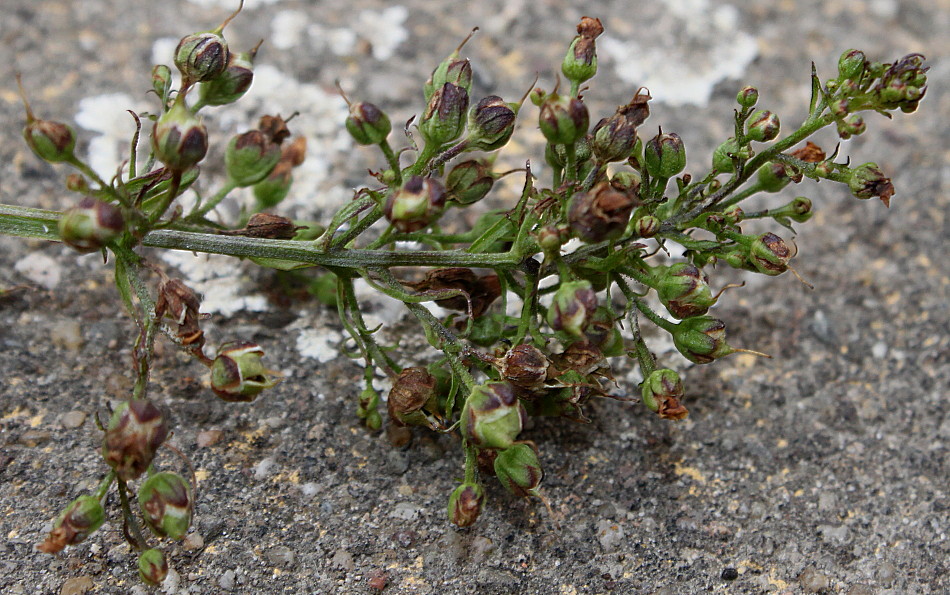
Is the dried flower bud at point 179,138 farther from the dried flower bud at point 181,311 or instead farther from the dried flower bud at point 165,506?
the dried flower bud at point 165,506

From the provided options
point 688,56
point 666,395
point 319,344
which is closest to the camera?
point 666,395

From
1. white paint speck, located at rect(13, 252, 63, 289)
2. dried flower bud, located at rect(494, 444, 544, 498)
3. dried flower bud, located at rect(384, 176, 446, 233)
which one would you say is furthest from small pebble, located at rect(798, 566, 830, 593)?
white paint speck, located at rect(13, 252, 63, 289)

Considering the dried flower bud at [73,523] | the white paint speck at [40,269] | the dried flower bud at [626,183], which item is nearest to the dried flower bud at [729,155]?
the dried flower bud at [626,183]

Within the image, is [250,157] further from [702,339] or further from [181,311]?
[702,339]

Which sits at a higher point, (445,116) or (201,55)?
(201,55)

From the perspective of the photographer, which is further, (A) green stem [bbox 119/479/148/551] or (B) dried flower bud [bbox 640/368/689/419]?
(B) dried flower bud [bbox 640/368/689/419]

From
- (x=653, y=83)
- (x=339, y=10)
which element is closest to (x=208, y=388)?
(x=339, y=10)

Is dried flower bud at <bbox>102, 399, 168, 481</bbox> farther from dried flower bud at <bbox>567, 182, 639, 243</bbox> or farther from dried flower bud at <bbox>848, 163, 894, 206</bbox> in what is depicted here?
dried flower bud at <bbox>848, 163, 894, 206</bbox>

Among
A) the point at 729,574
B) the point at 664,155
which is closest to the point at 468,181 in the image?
the point at 664,155
